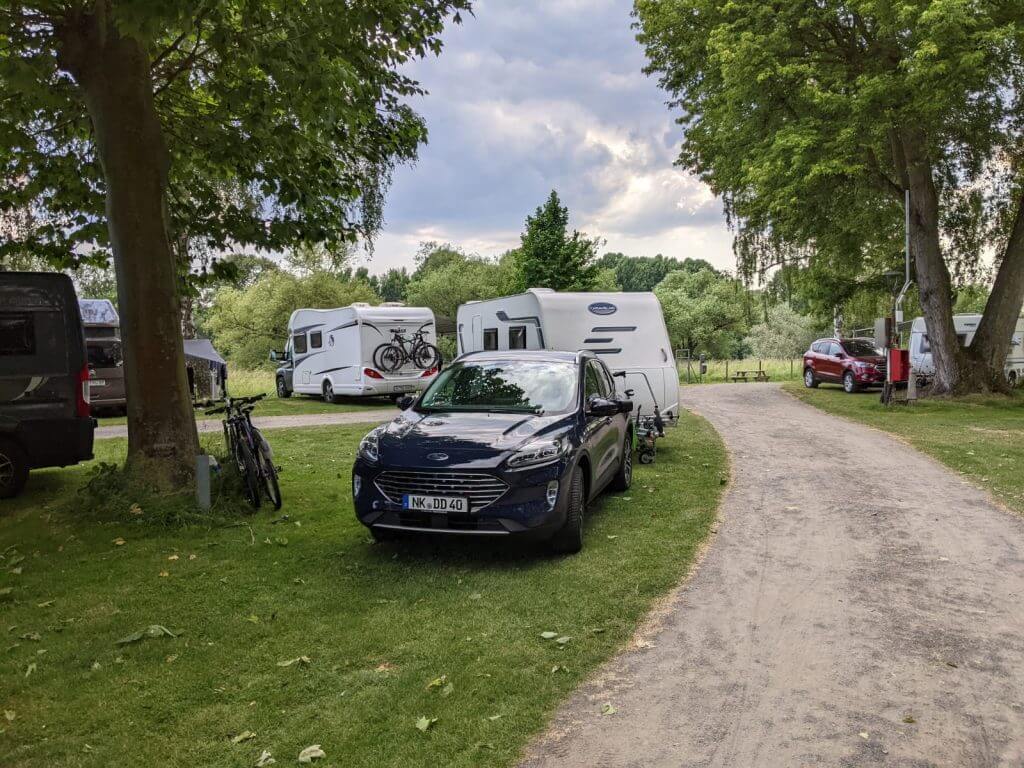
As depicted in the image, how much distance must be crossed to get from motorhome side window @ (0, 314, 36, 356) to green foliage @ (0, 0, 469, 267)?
1.65m

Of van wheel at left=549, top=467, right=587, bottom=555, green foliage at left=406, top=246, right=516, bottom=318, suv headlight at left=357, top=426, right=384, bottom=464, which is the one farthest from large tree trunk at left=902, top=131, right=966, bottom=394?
green foliage at left=406, top=246, right=516, bottom=318

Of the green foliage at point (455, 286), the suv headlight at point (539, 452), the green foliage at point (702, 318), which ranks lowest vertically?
the suv headlight at point (539, 452)

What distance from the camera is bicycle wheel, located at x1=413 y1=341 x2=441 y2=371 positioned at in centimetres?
2075

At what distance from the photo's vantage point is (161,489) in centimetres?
734

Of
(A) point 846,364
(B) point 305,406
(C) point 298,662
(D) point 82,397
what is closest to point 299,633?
(C) point 298,662

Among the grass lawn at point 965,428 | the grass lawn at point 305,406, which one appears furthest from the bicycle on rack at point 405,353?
the grass lawn at point 965,428

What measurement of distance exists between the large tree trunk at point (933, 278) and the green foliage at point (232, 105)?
47.5 feet

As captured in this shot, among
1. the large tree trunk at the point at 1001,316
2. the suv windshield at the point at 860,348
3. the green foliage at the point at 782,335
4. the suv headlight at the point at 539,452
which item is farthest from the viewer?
the green foliage at the point at 782,335

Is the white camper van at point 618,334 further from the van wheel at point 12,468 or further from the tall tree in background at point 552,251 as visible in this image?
the tall tree in background at point 552,251

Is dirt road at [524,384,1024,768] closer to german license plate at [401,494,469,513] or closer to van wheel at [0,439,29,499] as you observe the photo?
german license plate at [401,494,469,513]

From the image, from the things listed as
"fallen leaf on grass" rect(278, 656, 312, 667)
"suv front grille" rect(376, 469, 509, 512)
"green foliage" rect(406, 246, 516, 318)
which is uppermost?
"green foliage" rect(406, 246, 516, 318)

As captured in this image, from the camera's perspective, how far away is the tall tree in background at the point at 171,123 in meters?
6.41

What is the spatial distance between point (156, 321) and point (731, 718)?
641 cm

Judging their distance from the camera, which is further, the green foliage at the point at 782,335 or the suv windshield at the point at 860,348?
the green foliage at the point at 782,335
